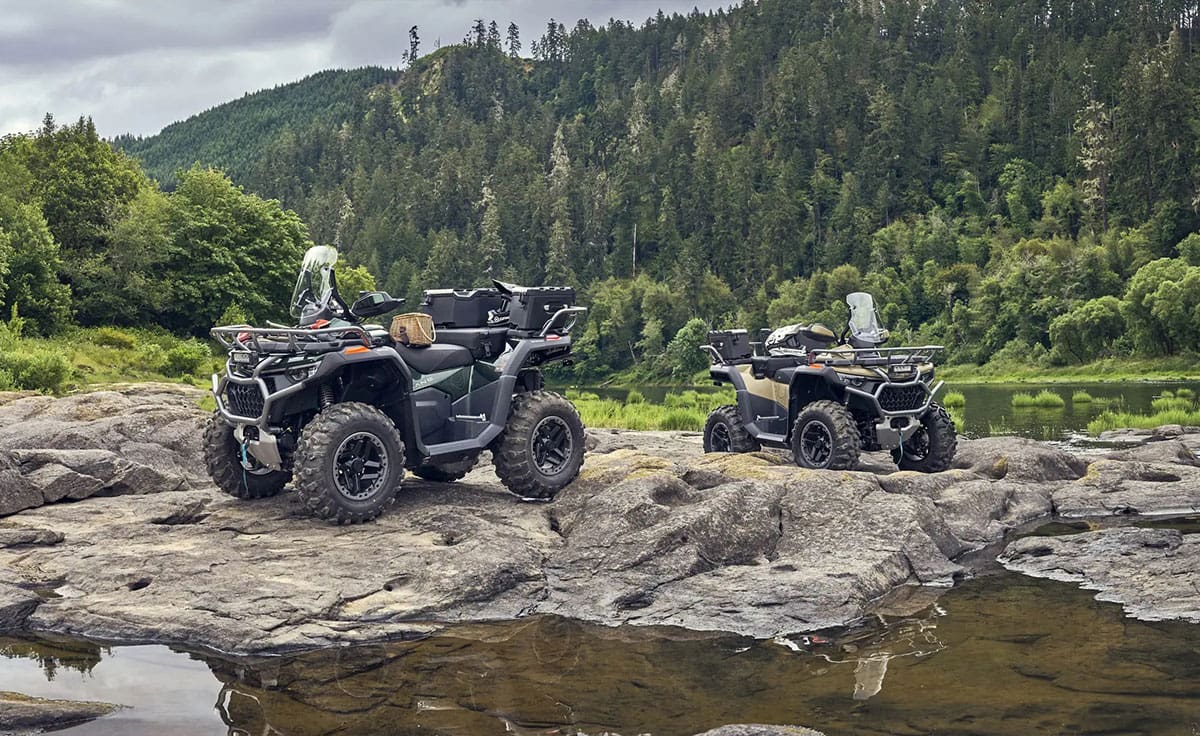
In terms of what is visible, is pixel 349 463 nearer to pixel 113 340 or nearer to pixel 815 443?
pixel 815 443

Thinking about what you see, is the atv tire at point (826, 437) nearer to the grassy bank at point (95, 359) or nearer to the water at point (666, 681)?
the water at point (666, 681)

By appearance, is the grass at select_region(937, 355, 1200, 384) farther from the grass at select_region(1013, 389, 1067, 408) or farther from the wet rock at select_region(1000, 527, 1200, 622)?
the wet rock at select_region(1000, 527, 1200, 622)

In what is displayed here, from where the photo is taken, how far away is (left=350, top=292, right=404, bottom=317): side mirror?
1163 cm

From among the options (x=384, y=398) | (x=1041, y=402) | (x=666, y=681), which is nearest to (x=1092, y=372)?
(x=1041, y=402)

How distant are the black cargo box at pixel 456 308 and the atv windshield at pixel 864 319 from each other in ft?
23.2

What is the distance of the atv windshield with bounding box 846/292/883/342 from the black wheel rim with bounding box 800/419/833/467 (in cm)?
254

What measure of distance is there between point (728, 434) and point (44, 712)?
12.3m

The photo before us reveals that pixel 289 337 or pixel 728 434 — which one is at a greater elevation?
pixel 289 337

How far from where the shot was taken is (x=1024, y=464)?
16.1m

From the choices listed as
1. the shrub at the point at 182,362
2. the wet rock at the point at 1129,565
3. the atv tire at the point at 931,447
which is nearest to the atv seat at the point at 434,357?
the wet rock at the point at 1129,565

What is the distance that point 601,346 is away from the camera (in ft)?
458

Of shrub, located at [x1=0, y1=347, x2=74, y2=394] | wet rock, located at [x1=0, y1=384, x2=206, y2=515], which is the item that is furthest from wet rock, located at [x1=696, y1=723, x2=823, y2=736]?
shrub, located at [x1=0, y1=347, x2=74, y2=394]

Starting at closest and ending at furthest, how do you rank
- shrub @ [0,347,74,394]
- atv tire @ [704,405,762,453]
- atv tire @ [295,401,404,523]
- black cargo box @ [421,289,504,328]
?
atv tire @ [295,401,404,523], black cargo box @ [421,289,504,328], atv tire @ [704,405,762,453], shrub @ [0,347,74,394]

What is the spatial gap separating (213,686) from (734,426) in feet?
37.1
